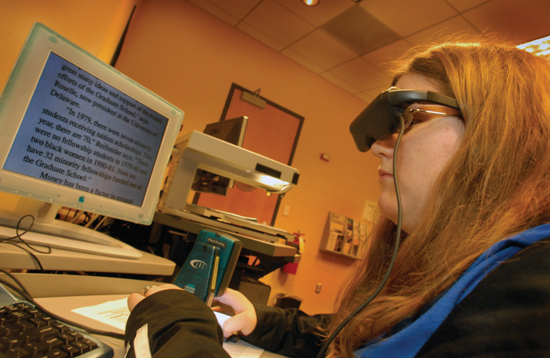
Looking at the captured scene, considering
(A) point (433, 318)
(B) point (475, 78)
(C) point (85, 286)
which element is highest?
(B) point (475, 78)

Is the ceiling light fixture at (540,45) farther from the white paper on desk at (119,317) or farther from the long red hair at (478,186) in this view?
the white paper on desk at (119,317)

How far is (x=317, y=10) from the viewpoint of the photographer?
2705 millimetres

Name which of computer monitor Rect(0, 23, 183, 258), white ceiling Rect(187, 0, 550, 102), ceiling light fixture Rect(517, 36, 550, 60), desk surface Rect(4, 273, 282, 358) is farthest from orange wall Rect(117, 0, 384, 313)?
desk surface Rect(4, 273, 282, 358)

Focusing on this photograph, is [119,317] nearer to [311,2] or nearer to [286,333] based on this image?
[286,333]

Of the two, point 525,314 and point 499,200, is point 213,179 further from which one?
point 525,314

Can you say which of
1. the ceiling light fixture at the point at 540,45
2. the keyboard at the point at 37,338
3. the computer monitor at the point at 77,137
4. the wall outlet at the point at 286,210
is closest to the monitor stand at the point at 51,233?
the computer monitor at the point at 77,137

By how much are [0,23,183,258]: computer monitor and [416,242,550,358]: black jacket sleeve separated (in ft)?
2.27

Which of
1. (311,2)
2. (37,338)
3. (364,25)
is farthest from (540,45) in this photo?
(37,338)

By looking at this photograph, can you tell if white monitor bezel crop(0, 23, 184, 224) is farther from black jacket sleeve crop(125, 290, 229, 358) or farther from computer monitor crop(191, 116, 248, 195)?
computer monitor crop(191, 116, 248, 195)

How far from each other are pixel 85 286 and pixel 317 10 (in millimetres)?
2821

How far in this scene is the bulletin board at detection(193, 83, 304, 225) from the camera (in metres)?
3.27

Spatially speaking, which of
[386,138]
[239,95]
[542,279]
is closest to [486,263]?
[542,279]

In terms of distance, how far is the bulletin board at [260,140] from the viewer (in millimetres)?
3270

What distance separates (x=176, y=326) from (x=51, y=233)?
511mm
